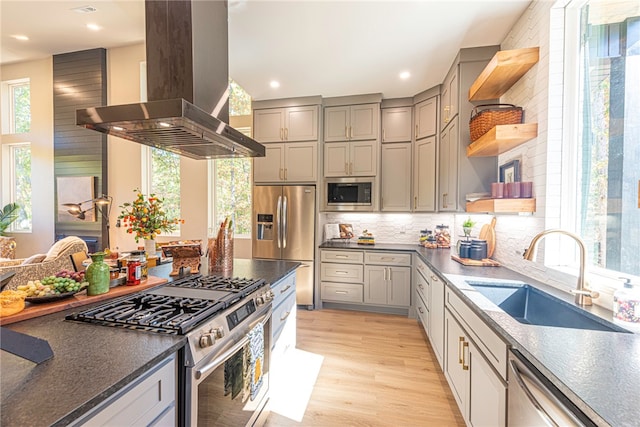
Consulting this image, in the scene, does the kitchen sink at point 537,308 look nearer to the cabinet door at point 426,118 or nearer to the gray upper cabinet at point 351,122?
the cabinet door at point 426,118

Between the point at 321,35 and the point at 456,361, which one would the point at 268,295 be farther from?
the point at 321,35

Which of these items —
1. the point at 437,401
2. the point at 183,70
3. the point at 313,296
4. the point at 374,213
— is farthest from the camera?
the point at 374,213

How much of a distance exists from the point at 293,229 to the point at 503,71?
9.15 feet

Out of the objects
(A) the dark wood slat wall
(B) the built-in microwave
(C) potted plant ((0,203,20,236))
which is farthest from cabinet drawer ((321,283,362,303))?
(C) potted plant ((0,203,20,236))

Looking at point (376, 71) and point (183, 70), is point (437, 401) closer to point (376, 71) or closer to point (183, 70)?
point (183, 70)

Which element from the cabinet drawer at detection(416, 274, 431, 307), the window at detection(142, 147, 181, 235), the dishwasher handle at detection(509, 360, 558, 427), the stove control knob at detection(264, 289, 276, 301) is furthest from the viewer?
the window at detection(142, 147, 181, 235)

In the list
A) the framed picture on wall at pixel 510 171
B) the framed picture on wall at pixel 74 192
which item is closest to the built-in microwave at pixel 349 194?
the framed picture on wall at pixel 510 171

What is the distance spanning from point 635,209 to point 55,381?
7.74 feet

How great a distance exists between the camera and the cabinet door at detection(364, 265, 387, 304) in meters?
3.54

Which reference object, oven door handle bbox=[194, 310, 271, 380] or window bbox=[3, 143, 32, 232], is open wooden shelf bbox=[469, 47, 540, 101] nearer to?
oven door handle bbox=[194, 310, 271, 380]

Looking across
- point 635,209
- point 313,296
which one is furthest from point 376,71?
point 313,296

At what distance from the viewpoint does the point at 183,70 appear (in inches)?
60.9

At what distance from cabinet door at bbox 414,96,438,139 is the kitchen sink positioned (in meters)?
2.26

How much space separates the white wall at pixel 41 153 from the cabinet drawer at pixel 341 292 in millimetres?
4603
